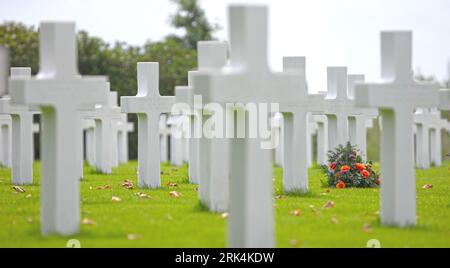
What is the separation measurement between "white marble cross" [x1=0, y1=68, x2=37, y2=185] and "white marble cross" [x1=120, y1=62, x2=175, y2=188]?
6.60ft

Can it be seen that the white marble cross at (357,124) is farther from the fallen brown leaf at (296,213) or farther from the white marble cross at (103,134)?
the fallen brown leaf at (296,213)

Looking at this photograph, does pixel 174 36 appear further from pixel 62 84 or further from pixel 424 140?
pixel 62 84

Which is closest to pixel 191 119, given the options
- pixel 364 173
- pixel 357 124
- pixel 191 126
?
pixel 191 126

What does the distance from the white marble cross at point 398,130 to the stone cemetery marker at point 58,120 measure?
3676 mm

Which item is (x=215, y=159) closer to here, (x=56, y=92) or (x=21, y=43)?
(x=56, y=92)

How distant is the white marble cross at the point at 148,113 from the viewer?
19.1 metres

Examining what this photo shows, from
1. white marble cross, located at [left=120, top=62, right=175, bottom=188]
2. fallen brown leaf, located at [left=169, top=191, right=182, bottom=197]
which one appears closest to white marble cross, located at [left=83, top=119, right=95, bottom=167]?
white marble cross, located at [left=120, top=62, right=175, bottom=188]

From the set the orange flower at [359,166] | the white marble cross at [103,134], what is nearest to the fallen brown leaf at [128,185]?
the orange flower at [359,166]

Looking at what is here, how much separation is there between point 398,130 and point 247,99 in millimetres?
2832

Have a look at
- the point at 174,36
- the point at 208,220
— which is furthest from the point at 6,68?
the point at 208,220

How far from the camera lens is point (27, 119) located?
65.0 feet

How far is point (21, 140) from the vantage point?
20.0 meters
